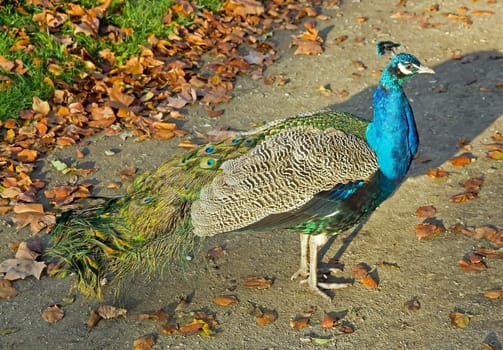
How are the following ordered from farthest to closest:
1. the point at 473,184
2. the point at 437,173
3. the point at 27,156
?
1. the point at 27,156
2. the point at 437,173
3. the point at 473,184

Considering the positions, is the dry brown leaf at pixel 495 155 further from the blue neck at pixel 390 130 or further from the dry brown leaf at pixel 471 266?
the blue neck at pixel 390 130

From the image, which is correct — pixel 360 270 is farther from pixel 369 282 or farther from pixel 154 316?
pixel 154 316

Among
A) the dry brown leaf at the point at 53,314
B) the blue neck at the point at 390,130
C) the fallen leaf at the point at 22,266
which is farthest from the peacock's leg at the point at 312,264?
the fallen leaf at the point at 22,266

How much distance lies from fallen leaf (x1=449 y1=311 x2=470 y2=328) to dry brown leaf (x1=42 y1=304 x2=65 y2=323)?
73.9 inches

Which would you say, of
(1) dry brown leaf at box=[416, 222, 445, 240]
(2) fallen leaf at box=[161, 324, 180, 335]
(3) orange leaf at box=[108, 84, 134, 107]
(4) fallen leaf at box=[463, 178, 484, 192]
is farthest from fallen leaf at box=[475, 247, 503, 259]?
(3) orange leaf at box=[108, 84, 134, 107]

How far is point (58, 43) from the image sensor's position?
216 inches

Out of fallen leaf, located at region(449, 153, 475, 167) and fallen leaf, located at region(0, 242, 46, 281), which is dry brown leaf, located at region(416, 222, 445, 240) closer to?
fallen leaf, located at region(449, 153, 475, 167)

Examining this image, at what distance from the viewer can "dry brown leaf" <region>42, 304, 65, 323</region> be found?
335 cm

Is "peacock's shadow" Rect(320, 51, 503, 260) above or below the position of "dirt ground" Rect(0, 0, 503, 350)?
above

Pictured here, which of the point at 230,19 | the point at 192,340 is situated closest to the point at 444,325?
the point at 192,340

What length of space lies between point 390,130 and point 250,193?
0.76m

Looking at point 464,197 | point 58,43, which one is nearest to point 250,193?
point 464,197

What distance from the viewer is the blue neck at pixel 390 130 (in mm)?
3344

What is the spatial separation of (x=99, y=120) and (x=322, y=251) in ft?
6.66
